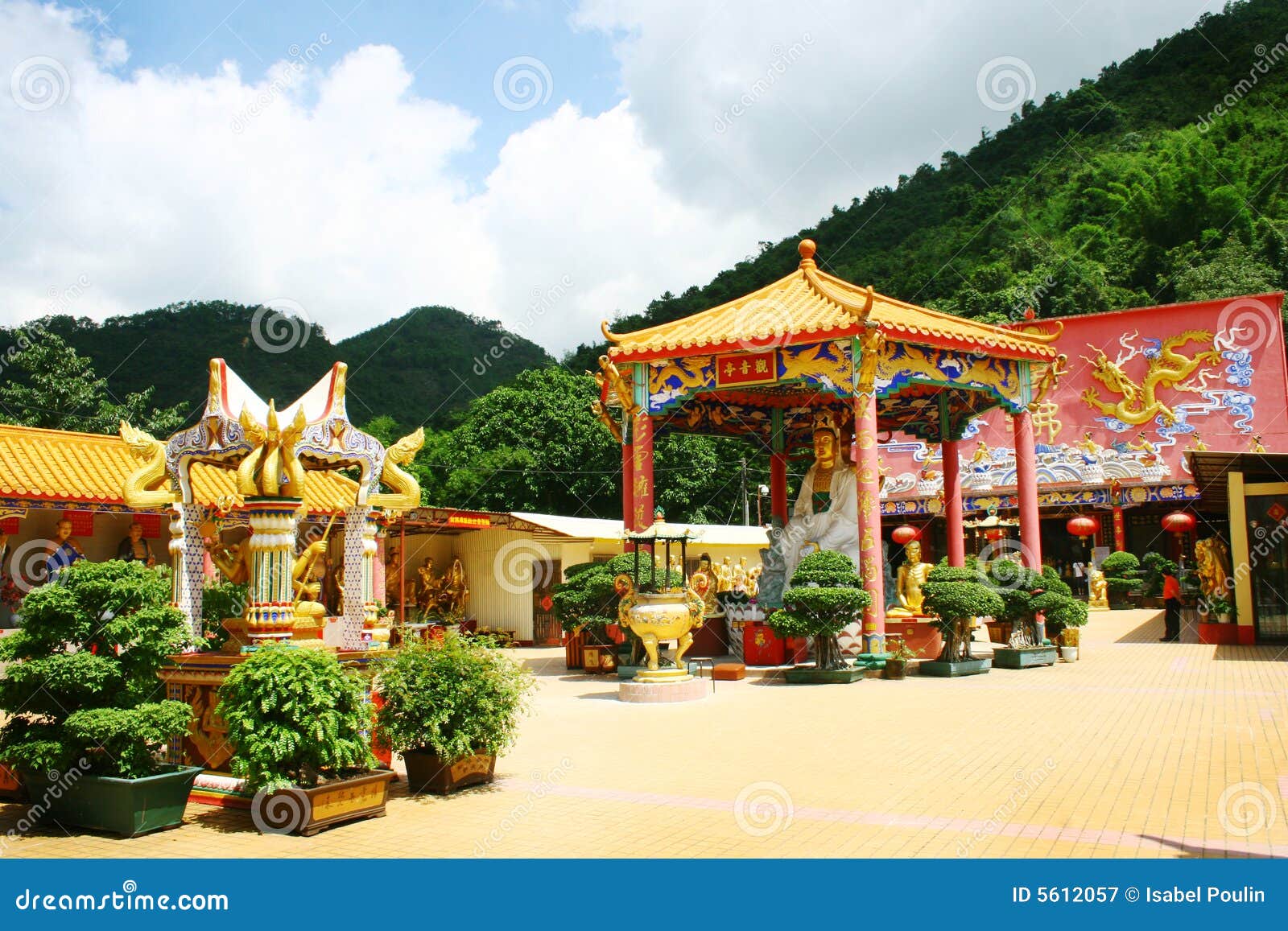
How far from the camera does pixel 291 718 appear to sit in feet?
20.5

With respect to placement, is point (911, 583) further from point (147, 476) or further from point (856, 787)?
point (147, 476)

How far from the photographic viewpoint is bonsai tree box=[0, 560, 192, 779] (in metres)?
6.23

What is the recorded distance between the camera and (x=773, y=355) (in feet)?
50.7

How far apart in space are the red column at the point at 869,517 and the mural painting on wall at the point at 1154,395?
17.1 m

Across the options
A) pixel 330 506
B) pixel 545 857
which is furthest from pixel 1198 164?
pixel 545 857

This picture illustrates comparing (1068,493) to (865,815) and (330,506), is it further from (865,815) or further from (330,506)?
(865,815)

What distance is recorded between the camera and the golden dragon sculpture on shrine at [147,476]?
8602mm

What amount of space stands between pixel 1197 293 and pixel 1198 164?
9889 millimetres

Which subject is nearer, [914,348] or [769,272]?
[914,348]

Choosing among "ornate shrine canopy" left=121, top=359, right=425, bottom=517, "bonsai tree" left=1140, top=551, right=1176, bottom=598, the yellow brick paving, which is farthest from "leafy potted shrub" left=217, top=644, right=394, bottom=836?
"bonsai tree" left=1140, top=551, right=1176, bottom=598

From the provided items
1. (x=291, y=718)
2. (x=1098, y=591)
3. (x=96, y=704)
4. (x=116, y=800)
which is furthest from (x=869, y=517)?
(x=1098, y=591)

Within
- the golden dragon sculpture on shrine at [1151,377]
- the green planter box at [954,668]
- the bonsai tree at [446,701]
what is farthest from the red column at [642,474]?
the golden dragon sculpture on shrine at [1151,377]

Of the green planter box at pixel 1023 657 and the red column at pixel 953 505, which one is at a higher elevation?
the red column at pixel 953 505

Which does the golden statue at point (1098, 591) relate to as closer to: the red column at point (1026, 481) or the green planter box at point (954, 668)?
the red column at point (1026, 481)
